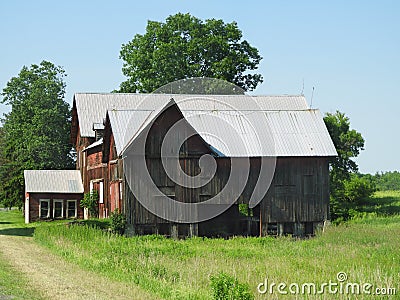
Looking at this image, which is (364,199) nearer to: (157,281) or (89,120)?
(89,120)

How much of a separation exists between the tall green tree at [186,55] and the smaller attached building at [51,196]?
12466 mm

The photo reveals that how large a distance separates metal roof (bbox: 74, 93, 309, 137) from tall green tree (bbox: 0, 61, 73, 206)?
30.8ft

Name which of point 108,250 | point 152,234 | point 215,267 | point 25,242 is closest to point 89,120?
point 152,234

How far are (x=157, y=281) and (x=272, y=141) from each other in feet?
73.9

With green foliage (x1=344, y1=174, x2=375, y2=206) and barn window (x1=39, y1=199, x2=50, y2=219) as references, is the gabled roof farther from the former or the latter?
green foliage (x1=344, y1=174, x2=375, y2=206)

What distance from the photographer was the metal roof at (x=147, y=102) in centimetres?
4625

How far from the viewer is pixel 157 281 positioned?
17.8 metres

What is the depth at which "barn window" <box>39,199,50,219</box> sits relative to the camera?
1935 inches

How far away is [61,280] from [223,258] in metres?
7.82

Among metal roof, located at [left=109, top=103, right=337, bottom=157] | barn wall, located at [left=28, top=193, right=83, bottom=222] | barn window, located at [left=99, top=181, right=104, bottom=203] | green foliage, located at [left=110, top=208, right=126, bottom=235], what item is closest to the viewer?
green foliage, located at [left=110, top=208, right=126, bottom=235]

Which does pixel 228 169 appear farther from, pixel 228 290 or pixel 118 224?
pixel 228 290

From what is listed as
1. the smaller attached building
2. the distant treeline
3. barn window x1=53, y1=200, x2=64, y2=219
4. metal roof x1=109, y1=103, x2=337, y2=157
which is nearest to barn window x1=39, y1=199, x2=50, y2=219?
the smaller attached building

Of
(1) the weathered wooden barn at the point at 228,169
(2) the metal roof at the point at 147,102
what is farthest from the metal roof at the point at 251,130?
(2) the metal roof at the point at 147,102

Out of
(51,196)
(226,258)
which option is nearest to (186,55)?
(51,196)
